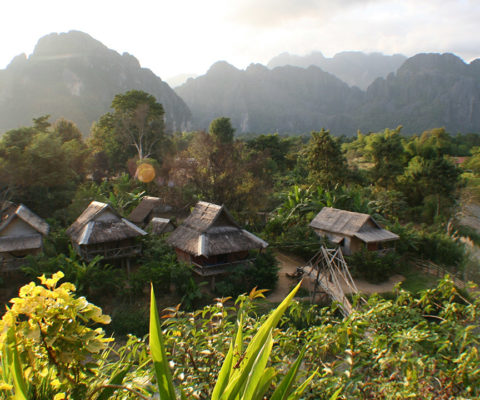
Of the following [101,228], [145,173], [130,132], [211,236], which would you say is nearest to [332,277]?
[211,236]

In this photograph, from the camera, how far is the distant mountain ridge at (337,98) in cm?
8225

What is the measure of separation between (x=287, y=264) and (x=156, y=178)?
14080 mm

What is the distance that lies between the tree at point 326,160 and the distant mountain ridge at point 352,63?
14198 cm

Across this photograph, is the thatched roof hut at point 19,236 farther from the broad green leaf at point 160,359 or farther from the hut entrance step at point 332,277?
the broad green leaf at point 160,359

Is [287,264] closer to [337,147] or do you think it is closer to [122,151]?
[337,147]

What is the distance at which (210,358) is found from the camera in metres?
1.96

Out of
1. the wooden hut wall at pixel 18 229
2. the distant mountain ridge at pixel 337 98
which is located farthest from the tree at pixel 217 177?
the distant mountain ridge at pixel 337 98

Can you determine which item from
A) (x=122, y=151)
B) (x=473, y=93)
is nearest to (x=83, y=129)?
(x=122, y=151)

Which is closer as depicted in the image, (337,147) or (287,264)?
(287,264)

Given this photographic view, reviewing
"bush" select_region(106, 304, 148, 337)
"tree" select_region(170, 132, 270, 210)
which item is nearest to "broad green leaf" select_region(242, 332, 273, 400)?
"bush" select_region(106, 304, 148, 337)

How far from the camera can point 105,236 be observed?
12.6 m

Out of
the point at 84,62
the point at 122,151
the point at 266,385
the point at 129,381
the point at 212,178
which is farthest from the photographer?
the point at 84,62

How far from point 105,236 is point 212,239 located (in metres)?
3.93

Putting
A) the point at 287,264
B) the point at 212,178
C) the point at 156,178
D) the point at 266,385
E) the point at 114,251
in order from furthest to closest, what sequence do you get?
the point at 156,178
the point at 212,178
the point at 287,264
the point at 114,251
the point at 266,385
